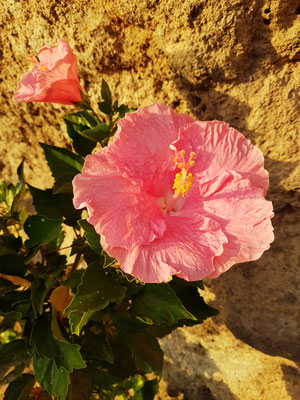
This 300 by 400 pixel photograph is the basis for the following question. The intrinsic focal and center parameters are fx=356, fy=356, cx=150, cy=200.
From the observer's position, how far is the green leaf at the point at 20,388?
42.9 inches

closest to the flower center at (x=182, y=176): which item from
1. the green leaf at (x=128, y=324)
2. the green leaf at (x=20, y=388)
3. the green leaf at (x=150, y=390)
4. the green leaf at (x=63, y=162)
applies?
the green leaf at (x=63, y=162)

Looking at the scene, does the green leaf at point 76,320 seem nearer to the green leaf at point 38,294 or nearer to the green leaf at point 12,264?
the green leaf at point 38,294

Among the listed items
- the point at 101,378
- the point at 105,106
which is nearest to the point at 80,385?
the point at 101,378

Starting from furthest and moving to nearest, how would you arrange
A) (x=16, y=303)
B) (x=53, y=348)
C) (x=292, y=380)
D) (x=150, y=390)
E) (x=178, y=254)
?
(x=150, y=390)
(x=292, y=380)
(x=16, y=303)
(x=53, y=348)
(x=178, y=254)

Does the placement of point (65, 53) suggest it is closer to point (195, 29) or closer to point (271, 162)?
point (195, 29)

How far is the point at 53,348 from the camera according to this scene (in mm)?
985

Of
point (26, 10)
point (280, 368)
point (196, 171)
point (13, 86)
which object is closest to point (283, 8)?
point (196, 171)

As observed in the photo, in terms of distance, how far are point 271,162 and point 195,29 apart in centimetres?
45

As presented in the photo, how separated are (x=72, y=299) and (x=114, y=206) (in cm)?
28

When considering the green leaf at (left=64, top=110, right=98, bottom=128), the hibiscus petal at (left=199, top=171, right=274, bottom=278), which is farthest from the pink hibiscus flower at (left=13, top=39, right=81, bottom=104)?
the hibiscus petal at (left=199, top=171, right=274, bottom=278)

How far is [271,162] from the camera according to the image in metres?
1.09

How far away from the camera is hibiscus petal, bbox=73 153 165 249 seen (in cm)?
76

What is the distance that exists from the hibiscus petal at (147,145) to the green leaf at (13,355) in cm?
62

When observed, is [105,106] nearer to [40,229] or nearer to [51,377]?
[40,229]
